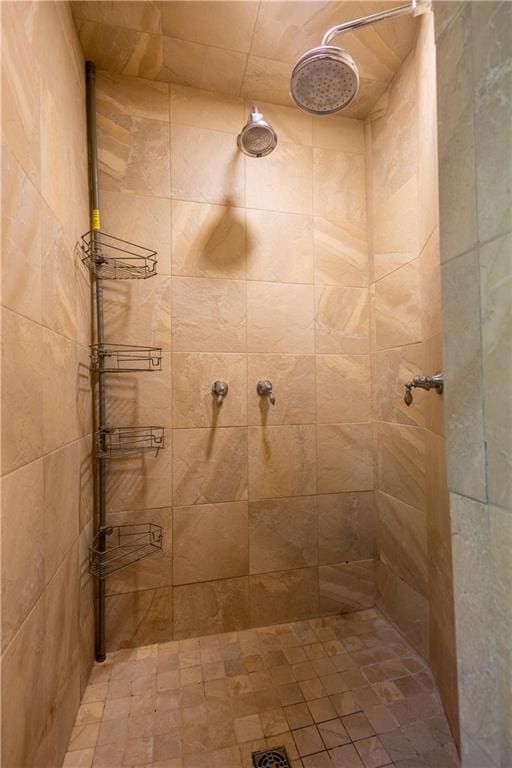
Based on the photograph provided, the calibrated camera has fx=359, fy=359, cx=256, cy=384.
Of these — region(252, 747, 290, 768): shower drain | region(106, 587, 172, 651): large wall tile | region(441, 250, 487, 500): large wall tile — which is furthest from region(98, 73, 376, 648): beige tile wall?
region(441, 250, 487, 500): large wall tile

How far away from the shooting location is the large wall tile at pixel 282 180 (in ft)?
5.26

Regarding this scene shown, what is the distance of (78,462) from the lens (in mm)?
1229

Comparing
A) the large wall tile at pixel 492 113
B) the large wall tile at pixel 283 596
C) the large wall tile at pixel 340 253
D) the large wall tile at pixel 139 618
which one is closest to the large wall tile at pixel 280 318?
the large wall tile at pixel 340 253

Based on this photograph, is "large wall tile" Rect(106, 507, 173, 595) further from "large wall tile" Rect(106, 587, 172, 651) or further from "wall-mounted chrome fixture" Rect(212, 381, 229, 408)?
"wall-mounted chrome fixture" Rect(212, 381, 229, 408)

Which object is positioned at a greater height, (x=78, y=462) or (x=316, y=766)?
(x=78, y=462)

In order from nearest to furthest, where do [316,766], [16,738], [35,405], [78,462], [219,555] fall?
[16,738], [35,405], [316,766], [78,462], [219,555]

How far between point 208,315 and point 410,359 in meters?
0.85

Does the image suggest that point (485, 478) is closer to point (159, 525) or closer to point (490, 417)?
point (490, 417)

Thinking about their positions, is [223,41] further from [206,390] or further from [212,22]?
[206,390]

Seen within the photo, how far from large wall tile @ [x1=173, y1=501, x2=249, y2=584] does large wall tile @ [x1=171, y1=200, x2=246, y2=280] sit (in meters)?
1.02

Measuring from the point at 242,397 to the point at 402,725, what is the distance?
122cm

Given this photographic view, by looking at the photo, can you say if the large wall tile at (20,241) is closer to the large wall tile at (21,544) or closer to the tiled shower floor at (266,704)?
the large wall tile at (21,544)

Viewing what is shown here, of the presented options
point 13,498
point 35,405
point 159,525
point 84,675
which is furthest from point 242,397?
point 84,675

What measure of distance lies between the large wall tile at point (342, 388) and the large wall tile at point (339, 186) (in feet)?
2.18
